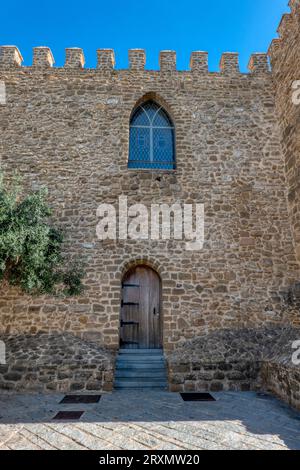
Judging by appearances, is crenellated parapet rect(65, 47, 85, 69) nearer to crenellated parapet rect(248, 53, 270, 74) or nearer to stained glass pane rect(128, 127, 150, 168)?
stained glass pane rect(128, 127, 150, 168)

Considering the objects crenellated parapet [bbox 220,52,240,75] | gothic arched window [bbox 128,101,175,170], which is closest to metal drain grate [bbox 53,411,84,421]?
gothic arched window [bbox 128,101,175,170]

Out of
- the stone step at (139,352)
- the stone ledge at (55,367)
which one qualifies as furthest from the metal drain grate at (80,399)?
the stone step at (139,352)

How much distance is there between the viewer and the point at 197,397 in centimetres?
558

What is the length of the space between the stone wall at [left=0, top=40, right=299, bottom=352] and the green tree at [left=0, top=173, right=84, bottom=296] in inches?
33.3

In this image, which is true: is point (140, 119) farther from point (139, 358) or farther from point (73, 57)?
point (139, 358)

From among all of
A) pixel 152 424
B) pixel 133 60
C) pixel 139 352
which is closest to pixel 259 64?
pixel 133 60

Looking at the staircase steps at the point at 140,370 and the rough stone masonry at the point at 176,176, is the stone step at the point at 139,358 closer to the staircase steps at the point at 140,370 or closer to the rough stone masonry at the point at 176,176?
the staircase steps at the point at 140,370

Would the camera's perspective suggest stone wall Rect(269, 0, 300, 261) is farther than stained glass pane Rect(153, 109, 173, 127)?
No

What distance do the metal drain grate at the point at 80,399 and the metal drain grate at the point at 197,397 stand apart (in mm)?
1542

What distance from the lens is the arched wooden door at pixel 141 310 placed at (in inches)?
277

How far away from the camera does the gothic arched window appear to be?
8227 mm

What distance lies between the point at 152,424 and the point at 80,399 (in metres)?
1.86
